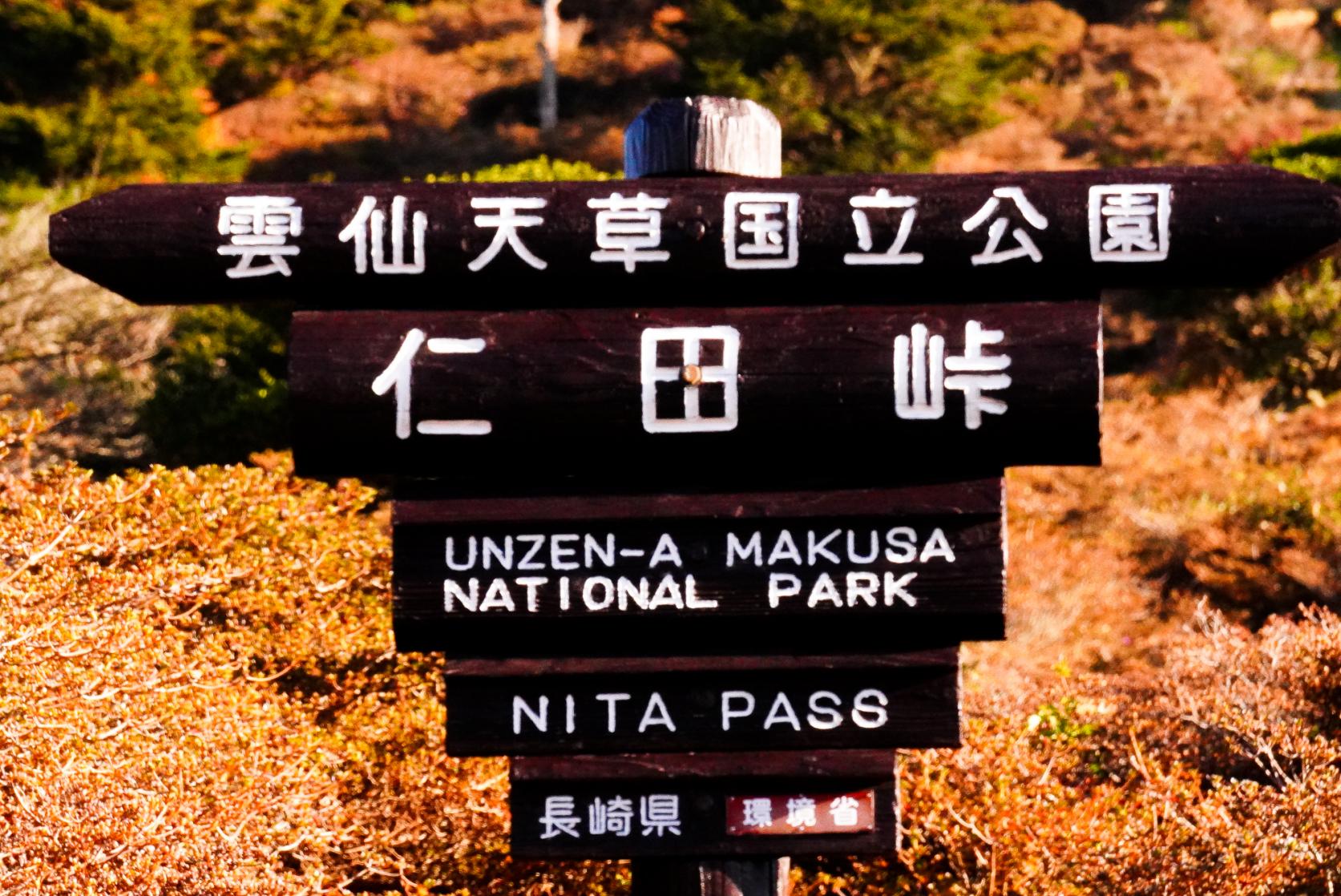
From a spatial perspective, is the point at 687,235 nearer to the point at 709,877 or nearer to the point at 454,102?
the point at 709,877

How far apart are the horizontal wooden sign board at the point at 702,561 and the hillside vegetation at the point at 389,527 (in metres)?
2.20

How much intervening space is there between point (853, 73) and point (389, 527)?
1232 centimetres

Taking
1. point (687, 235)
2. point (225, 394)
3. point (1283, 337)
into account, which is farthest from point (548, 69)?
point (687, 235)

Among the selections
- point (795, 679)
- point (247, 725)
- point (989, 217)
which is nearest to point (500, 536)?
point (795, 679)

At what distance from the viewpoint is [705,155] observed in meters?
3.12

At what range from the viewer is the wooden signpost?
2.99 metres

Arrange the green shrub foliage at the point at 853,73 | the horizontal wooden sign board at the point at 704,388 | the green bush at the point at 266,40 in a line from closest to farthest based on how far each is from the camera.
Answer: the horizontal wooden sign board at the point at 704,388
the green shrub foliage at the point at 853,73
the green bush at the point at 266,40

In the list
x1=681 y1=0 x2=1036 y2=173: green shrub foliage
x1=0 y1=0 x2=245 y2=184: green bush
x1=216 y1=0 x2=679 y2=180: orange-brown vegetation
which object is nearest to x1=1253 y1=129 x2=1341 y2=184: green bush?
x1=681 y1=0 x2=1036 y2=173: green shrub foliage

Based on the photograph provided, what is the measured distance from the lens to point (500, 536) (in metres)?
3.07

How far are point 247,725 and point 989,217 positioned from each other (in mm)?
3899

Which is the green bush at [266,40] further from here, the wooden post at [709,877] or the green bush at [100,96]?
the wooden post at [709,877]

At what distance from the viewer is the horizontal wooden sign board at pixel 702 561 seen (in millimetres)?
3049

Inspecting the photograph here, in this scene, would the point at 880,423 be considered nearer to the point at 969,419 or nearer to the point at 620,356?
the point at 969,419

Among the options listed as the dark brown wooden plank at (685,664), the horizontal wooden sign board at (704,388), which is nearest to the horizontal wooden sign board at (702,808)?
the dark brown wooden plank at (685,664)
